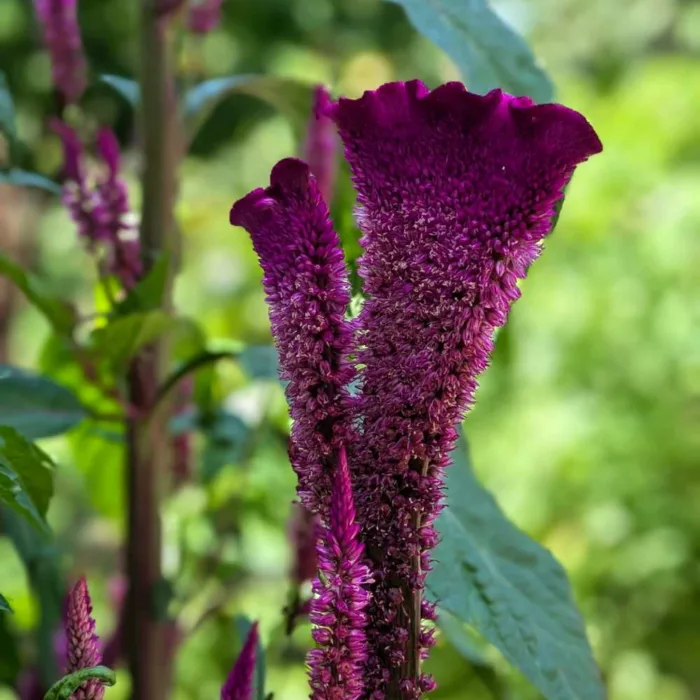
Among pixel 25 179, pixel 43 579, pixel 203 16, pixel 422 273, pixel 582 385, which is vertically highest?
pixel 582 385

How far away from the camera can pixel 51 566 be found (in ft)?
2.79

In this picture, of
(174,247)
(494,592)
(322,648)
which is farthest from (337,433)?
(174,247)

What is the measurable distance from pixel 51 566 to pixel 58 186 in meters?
0.32

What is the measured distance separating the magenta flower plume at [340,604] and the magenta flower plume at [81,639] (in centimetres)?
8

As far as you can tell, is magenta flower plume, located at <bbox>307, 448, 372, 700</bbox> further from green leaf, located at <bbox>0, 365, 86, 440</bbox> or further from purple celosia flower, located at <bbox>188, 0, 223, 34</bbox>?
purple celosia flower, located at <bbox>188, 0, 223, 34</bbox>

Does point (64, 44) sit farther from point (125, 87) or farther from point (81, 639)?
point (81, 639)

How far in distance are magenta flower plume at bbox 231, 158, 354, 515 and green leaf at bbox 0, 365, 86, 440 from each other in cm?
42

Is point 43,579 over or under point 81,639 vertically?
over

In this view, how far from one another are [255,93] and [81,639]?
0.61 meters

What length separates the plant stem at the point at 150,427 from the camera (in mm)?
833

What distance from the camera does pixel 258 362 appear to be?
896 millimetres

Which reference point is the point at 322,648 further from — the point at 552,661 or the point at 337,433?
the point at 552,661

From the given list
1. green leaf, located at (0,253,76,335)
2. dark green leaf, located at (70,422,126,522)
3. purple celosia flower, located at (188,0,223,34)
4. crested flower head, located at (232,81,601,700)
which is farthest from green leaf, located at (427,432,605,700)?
dark green leaf, located at (70,422,126,522)

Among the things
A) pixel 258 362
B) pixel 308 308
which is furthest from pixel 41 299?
pixel 308 308
